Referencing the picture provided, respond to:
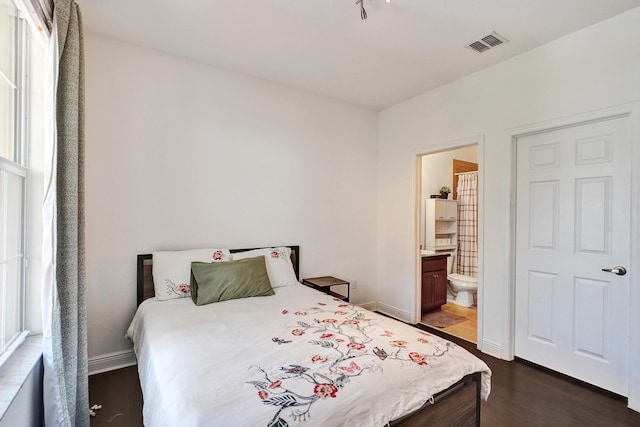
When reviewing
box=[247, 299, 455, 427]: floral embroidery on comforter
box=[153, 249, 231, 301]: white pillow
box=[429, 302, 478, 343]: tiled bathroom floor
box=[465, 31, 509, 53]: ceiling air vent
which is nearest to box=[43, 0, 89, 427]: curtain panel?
box=[153, 249, 231, 301]: white pillow

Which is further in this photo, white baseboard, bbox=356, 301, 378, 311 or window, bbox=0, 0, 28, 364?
white baseboard, bbox=356, 301, 378, 311

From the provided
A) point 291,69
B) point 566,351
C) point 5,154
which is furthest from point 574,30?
point 5,154

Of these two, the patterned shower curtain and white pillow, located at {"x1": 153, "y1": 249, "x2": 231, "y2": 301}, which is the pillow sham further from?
the patterned shower curtain

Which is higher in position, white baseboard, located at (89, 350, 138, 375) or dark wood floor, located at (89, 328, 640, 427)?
white baseboard, located at (89, 350, 138, 375)

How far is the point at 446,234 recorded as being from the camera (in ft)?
16.1

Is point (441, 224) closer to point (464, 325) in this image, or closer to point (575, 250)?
point (464, 325)

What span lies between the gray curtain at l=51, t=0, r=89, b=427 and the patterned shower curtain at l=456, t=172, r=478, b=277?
488 centimetres

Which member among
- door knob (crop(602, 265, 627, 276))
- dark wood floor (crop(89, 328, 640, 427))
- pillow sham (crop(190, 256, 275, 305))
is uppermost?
door knob (crop(602, 265, 627, 276))

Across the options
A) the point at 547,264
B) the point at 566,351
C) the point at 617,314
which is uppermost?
the point at 547,264

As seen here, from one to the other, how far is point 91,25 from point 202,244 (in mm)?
1953

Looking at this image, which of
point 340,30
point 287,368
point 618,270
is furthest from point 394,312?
point 340,30

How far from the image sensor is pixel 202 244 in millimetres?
2832

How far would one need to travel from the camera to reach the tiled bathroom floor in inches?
129

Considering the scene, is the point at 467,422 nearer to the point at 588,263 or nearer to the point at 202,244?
the point at 588,263
